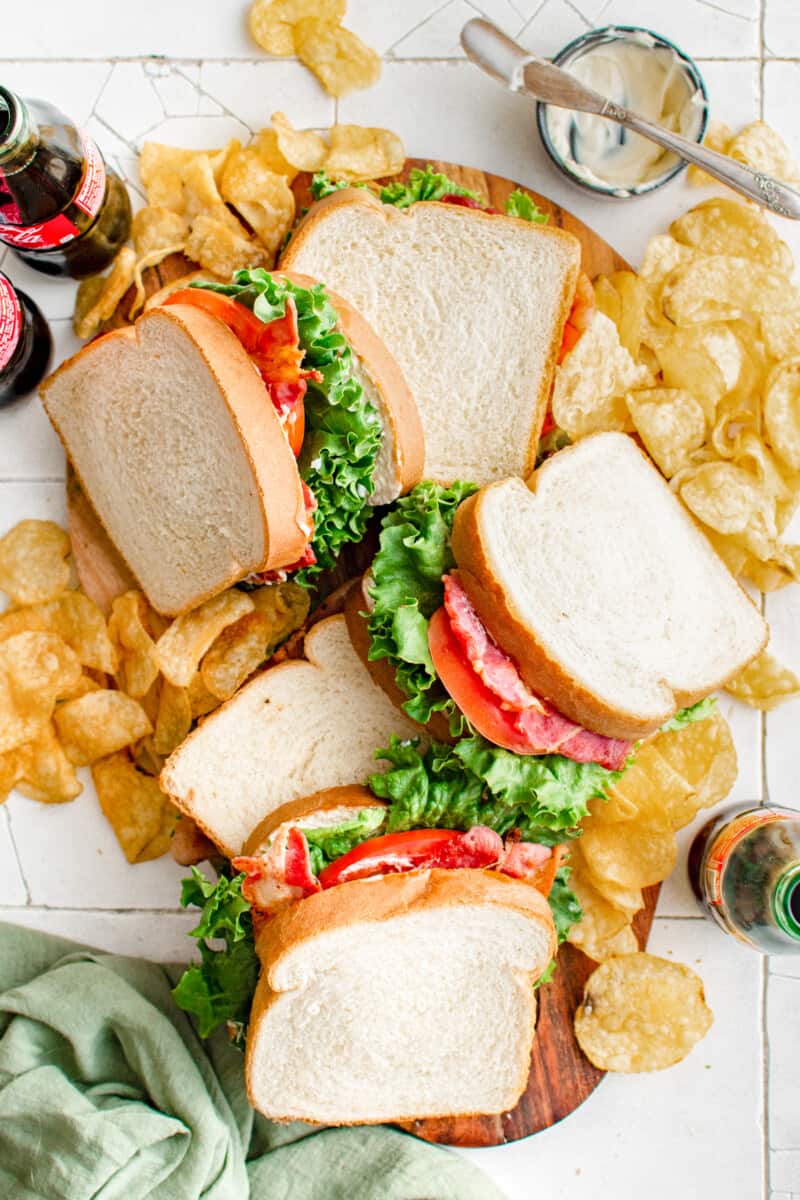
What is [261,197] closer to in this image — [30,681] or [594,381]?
[594,381]

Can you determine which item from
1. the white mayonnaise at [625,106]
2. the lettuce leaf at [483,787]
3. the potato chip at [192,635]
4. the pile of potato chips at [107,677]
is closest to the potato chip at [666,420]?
the white mayonnaise at [625,106]

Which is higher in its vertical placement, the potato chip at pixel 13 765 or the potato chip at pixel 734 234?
the potato chip at pixel 734 234

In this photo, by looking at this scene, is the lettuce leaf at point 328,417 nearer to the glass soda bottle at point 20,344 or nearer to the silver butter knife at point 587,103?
the glass soda bottle at point 20,344

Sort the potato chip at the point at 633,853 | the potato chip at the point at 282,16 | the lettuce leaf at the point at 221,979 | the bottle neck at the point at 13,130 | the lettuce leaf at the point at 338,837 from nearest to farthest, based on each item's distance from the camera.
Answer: the bottle neck at the point at 13,130 → the lettuce leaf at the point at 338,837 → the lettuce leaf at the point at 221,979 → the potato chip at the point at 633,853 → the potato chip at the point at 282,16

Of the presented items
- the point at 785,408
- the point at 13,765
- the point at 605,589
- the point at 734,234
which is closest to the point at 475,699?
the point at 605,589

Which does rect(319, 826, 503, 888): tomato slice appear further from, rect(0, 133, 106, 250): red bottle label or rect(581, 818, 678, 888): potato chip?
rect(0, 133, 106, 250): red bottle label

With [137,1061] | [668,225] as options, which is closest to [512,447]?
[668,225]

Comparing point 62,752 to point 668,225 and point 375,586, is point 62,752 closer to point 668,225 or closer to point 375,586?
point 375,586

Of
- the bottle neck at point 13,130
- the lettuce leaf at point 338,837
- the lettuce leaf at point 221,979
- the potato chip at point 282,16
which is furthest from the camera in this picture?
the potato chip at point 282,16
